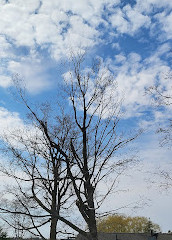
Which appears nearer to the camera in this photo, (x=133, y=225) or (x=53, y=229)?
(x=53, y=229)

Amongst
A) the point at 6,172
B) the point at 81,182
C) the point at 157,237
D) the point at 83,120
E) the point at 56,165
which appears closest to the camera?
the point at 81,182

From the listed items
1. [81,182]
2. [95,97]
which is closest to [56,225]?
[81,182]

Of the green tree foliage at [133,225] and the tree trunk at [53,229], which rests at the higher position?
the green tree foliage at [133,225]

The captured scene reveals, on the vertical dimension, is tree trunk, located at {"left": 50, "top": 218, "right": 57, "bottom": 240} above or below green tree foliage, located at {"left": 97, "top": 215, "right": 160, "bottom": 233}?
below

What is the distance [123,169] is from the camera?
10898 mm

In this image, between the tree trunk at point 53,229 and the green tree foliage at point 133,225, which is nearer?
the tree trunk at point 53,229

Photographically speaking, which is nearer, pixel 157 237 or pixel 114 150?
pixel 114 150

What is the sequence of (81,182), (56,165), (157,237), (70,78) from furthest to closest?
(157,237), (56,165), (70,78), (81,182)

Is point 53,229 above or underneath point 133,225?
underneath

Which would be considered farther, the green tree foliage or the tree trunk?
the green tree foliage

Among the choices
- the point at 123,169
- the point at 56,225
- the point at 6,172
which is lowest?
the point at 56,225

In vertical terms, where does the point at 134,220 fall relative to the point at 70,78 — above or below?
above

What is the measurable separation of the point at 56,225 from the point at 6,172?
3.45 metres

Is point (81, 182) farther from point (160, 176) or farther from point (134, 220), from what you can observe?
point (134, 220)
